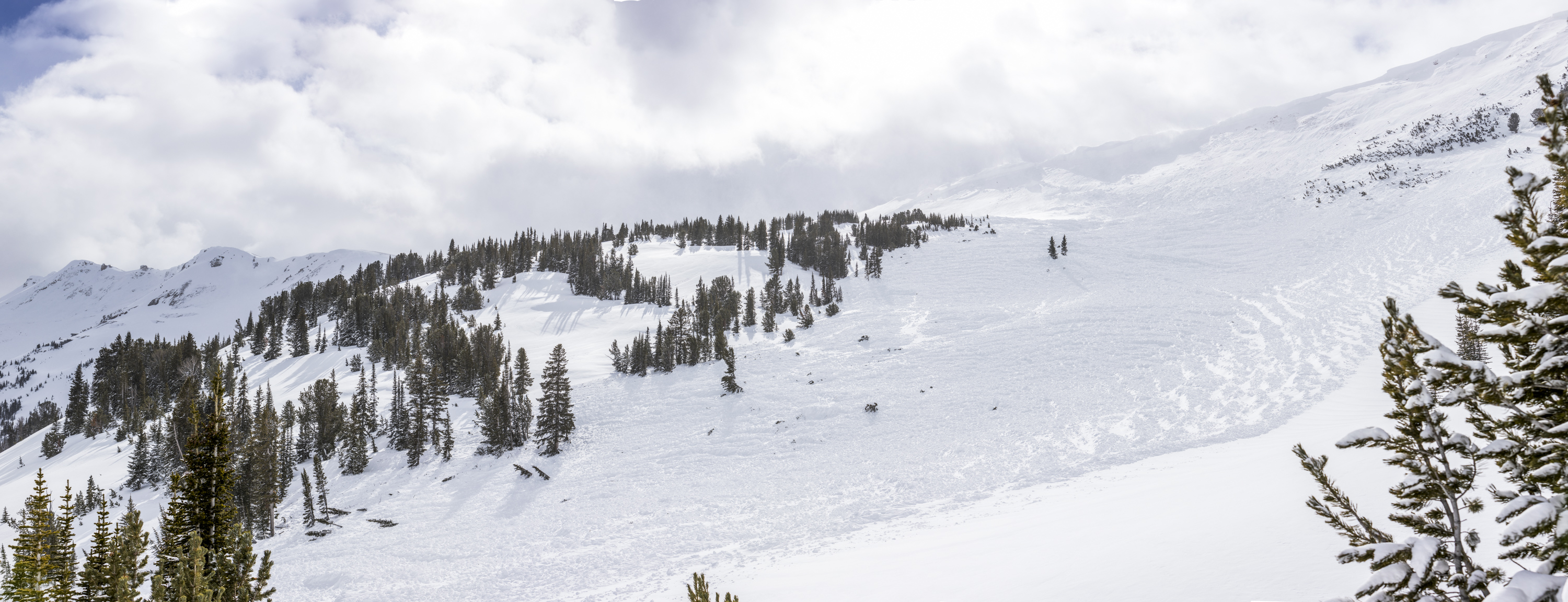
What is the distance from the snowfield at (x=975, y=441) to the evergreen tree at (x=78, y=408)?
425 cm

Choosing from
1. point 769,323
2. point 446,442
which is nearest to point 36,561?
point 446,442

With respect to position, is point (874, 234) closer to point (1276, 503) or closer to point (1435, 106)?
point (1276, 503)

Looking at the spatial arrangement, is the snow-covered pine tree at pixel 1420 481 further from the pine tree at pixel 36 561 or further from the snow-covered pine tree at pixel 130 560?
the pine tree at pixel 36 561

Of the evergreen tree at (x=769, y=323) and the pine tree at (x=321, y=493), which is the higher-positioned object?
the evergreen tree at (x=769, y=323)

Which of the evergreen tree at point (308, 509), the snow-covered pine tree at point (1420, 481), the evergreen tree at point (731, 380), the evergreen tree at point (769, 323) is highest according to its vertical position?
the snow-covered pine tree at point (1420, 481)

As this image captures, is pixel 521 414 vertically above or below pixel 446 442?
above

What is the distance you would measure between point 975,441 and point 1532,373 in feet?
99.9

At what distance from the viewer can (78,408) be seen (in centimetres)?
8531

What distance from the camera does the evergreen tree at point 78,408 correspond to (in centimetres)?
8169

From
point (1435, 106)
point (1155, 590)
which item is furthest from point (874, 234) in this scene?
point (1435, 106)

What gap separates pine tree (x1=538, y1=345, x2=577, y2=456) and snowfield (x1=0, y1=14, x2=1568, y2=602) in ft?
4.59

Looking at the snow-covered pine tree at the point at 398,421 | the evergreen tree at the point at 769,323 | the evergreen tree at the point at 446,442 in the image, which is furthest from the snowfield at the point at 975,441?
the evergreen tree at the point at 769,323

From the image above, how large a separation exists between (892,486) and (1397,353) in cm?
2614

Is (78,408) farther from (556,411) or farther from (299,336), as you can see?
(556,411)
